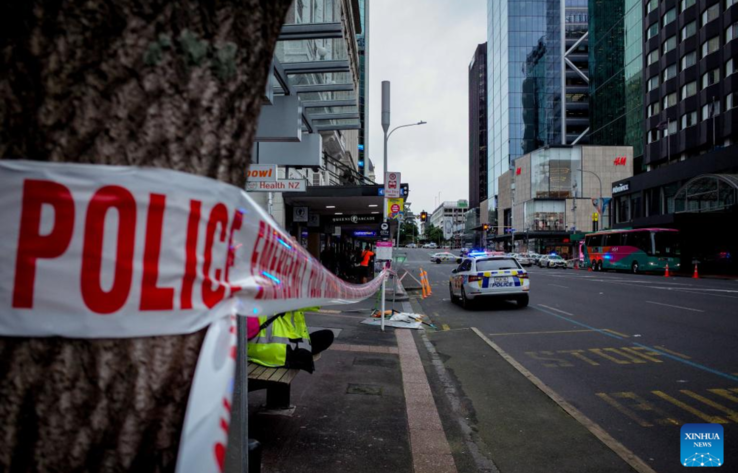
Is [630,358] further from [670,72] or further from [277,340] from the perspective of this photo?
[670,72]

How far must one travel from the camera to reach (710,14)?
1715 inches

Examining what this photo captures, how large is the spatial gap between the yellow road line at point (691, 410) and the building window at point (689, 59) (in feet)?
169

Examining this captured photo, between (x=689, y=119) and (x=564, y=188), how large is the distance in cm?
3419

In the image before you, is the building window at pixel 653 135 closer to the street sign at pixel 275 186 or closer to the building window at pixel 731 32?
the building window at pixel 731 32

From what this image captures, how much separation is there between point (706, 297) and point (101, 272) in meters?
19.1

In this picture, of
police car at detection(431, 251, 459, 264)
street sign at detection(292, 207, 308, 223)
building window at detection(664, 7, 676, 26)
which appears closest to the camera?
street sign at detection(292, 207, 308, 223)

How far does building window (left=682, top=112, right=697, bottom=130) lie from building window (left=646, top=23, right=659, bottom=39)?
10912 mm

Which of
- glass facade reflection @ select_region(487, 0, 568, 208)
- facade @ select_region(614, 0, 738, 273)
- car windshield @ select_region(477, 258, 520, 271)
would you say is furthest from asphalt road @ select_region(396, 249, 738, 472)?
glass facade reflection @ select_region(487, 0, 568, 208)

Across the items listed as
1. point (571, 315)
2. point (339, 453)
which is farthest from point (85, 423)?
point (571, 315)

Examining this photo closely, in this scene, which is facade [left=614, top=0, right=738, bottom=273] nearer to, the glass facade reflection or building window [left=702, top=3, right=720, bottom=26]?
building window [left=702, top=3, right=720, bottom=26]

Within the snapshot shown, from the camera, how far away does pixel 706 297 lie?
16.3 metres

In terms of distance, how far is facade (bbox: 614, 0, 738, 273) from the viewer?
37062 mm

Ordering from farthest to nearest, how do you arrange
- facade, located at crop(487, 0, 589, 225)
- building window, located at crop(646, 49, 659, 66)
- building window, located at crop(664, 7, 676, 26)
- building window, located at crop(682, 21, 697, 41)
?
facade, located at crop(487, 0, 589, 225) → building window, located at crop(646, 49, 659, 66) → building window, located at crop(664, 7, 676, 26) → building window, located at crop(682, 21, 697, 41)

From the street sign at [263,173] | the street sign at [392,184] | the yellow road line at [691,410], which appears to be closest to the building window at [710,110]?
the street sign at [392,184]
